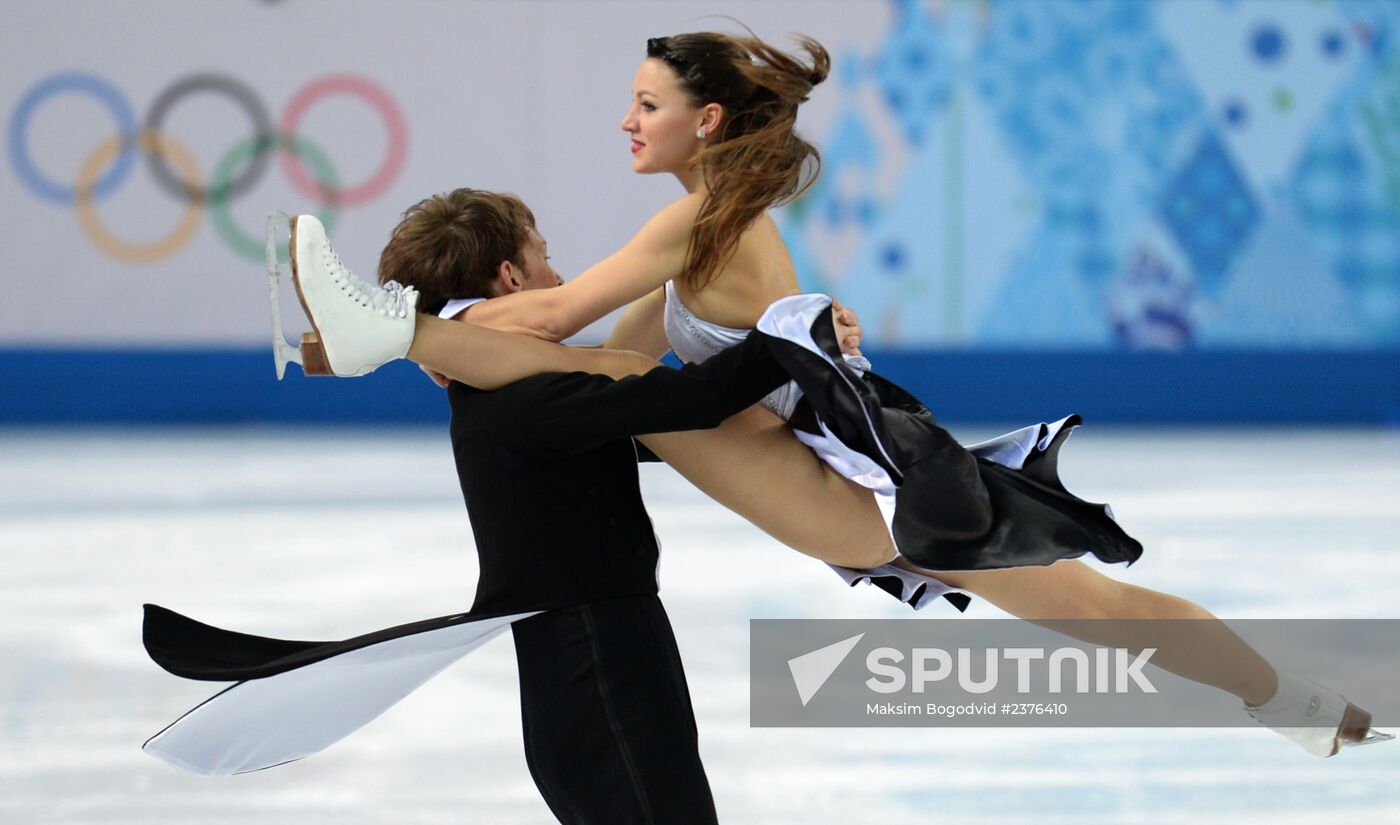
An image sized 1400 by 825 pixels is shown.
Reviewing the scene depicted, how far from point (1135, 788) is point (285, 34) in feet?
21.5

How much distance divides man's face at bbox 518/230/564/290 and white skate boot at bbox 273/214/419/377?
0.22 metres

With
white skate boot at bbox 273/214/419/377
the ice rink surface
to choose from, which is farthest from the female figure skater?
the ice rink surface

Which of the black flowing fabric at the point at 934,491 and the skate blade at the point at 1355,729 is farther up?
the black flowing fabric at the point at 934,491

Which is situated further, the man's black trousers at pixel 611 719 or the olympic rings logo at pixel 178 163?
the olympic rings logo at pixel 178 163

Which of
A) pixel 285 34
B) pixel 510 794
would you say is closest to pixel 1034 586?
pixel 510 794

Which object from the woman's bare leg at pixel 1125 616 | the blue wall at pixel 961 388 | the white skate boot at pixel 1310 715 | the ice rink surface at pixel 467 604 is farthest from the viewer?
the blue wall at pixel 961 388

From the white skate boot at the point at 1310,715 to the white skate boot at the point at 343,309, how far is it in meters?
1.26

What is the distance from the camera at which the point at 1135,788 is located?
101 inches

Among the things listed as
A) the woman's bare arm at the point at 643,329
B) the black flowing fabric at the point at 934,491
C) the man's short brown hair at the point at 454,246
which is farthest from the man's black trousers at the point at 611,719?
the woman's bare arm at the point at 643,329

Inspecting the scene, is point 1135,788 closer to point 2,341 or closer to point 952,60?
point 952,60

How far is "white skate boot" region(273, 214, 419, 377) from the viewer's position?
5.82 ft

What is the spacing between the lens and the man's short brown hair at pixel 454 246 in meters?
1.93

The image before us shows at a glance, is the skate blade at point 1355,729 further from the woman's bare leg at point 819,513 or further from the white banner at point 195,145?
the white banner at point 195,145

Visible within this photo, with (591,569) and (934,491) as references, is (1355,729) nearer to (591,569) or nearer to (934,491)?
(934,491)
